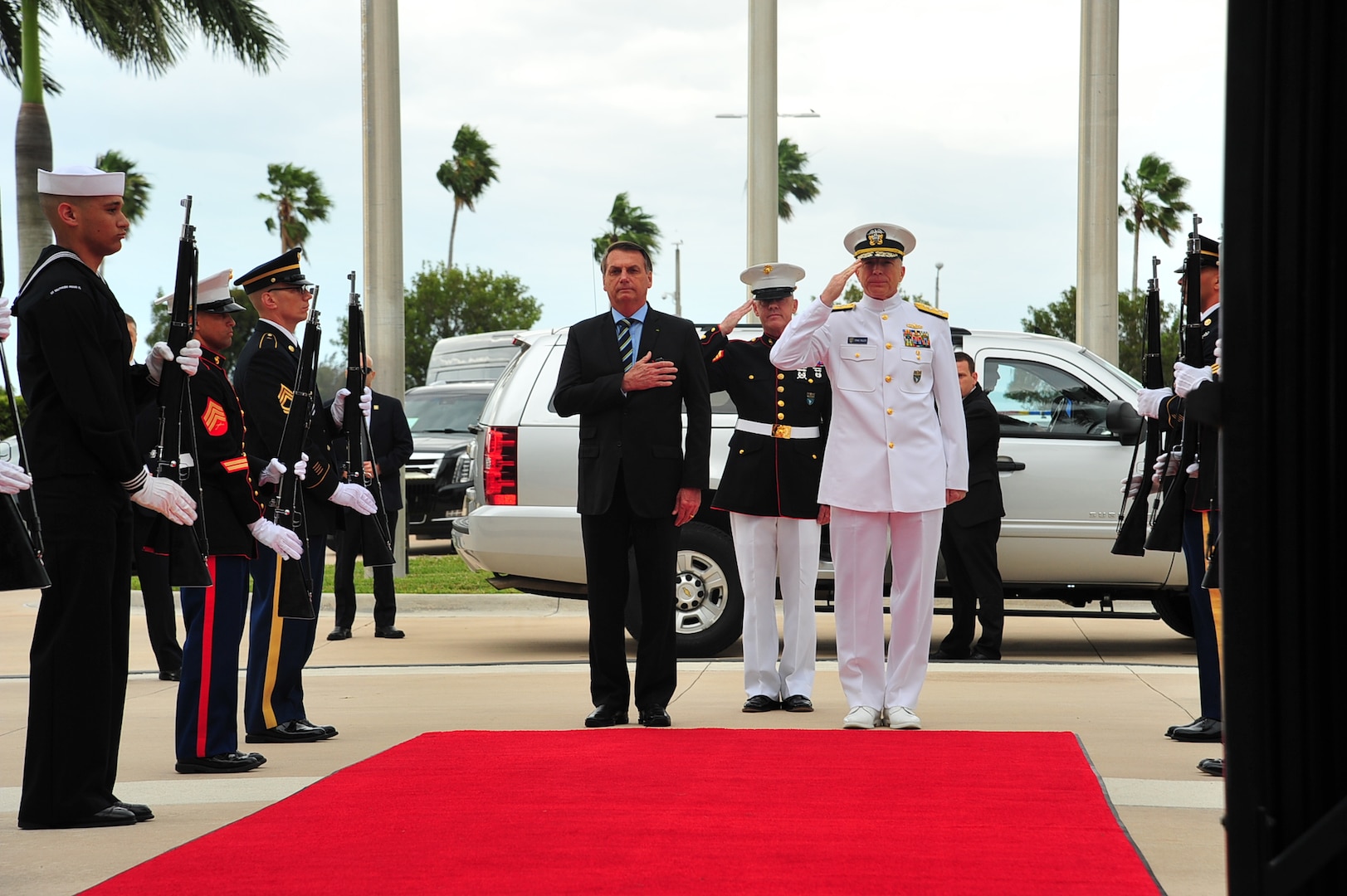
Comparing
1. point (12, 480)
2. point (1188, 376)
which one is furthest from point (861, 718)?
point (12, 480)

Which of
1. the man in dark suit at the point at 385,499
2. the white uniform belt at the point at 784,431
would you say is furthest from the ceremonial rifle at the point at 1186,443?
the man in dark suit at the point at 385,499

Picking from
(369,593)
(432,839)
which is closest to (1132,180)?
(369,593)

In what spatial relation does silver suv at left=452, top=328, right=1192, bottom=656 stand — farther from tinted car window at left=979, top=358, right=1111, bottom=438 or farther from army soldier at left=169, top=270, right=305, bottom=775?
army soldier at left=169, top=270, right=305, bottom=775

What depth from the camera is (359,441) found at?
7184 mm

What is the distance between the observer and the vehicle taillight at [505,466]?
9.38m

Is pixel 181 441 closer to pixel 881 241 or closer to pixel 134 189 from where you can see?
pixel 881 241

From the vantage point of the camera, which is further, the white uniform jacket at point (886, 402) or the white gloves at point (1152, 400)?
the white uniform jacket at point (886, 402)

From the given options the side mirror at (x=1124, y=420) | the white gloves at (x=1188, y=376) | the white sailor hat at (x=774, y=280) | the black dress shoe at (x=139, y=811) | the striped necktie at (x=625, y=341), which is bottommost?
the black dress shoe at (x=139, y=811)

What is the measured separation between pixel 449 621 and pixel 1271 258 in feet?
34.0

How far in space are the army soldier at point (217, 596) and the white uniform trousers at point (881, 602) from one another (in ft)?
8.66

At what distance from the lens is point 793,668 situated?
750 cm

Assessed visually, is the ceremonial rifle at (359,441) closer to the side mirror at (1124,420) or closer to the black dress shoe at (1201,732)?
the black dress shoe at (1201,732)

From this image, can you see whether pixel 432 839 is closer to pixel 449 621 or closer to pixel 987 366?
pixel 987 366

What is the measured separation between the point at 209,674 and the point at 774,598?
9.79 ft
